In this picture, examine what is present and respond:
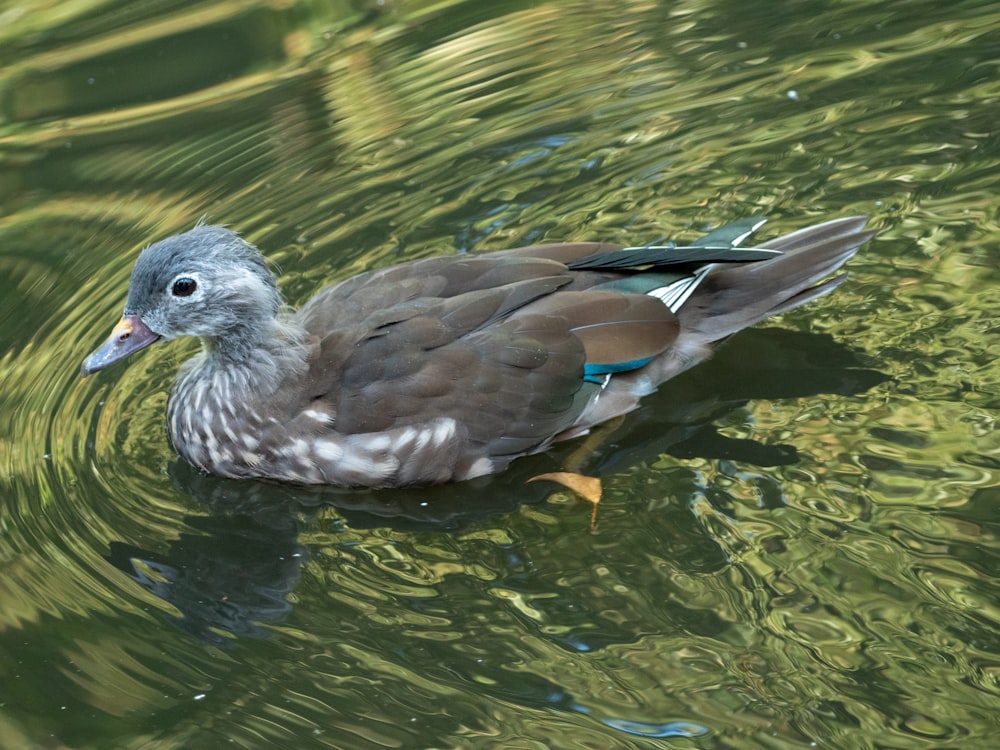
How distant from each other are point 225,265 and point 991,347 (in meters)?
3.16

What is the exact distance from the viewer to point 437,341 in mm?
5430

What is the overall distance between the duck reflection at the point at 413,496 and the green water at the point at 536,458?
2 centimetres

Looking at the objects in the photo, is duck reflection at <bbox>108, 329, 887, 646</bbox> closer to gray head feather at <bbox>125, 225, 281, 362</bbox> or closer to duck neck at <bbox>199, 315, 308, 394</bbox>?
duck neck at <bbox>199, 315, 308, 394</bbox>

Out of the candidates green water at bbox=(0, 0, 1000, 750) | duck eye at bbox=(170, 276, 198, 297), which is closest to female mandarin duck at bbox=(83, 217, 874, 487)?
duck eye at bbox=(170, 276, 198, 297)

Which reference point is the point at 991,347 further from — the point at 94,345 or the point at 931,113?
the point at 94,345

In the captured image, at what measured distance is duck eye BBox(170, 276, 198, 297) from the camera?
5.56m

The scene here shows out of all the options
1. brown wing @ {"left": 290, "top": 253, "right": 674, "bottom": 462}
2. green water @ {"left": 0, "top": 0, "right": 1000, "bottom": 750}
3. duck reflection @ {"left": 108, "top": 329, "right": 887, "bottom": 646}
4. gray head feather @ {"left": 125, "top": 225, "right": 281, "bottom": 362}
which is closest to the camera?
green water @ {"left": 0, "top": 0, "right": 1000, "bottom": 750}

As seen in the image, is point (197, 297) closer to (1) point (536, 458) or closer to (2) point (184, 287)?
(2) point (184, 287)

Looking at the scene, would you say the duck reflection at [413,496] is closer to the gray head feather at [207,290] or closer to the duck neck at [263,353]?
the duck neck at [263,353]

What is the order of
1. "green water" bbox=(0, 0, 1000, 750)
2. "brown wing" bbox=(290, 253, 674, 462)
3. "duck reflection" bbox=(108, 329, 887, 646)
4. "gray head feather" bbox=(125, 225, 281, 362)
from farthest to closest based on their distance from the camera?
"gray head feather" bbox=(125, 225, 281, 362) < "brown wing" bbox=(290, 253, 674, 462) < "duck reflection" bbox=(108, 329, 887, 646) < "green water" bbox=(0, 0, 1000, 750)

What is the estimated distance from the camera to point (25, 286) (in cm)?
702

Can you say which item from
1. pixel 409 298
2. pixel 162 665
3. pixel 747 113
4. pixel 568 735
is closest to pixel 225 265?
pixel 409 298

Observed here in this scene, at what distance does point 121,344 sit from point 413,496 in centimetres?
135

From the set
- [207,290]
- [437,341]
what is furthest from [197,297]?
[437,341]
